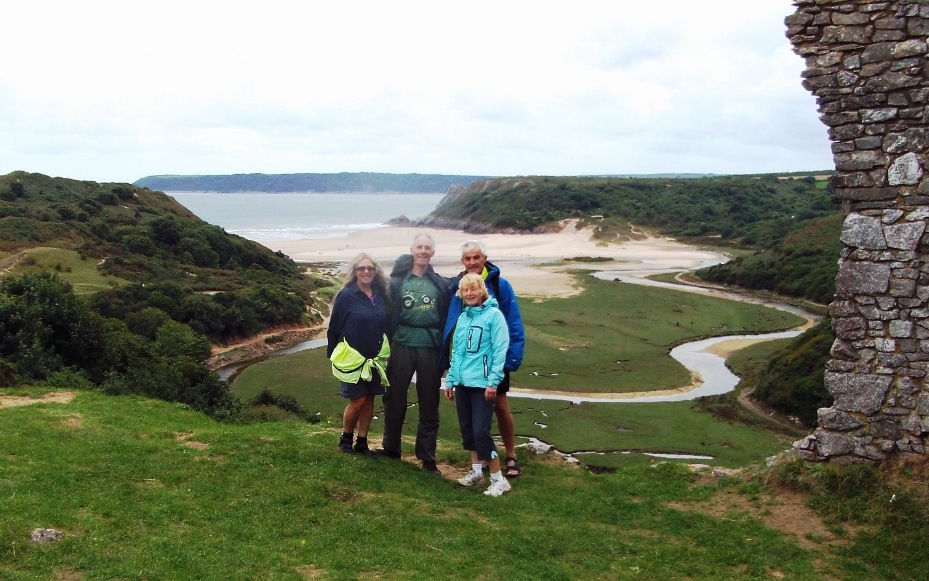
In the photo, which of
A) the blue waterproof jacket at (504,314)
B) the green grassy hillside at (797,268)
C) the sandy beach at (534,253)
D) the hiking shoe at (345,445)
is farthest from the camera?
the sandy beach at (534,253)

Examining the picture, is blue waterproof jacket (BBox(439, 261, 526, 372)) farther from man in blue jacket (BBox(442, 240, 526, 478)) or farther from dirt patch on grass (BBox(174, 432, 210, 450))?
dirt patch on grass (BBox(174, 432, 210, 450))

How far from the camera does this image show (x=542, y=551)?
6.46 meters

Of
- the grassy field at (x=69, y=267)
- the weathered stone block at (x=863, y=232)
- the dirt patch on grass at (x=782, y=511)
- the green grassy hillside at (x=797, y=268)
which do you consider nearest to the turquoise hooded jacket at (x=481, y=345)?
the dirt patch on grass at (x=782, y=511)

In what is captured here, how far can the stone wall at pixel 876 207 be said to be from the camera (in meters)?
7.40

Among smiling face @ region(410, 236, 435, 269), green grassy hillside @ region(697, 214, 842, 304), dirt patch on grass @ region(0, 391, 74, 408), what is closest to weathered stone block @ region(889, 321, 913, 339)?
smiling face @ region(410, 236, 435, 269)

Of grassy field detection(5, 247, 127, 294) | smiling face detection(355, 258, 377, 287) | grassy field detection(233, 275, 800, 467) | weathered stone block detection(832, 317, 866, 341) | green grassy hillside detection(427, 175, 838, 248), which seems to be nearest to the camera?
weathered stone block detection(832, 317, 866, 341)

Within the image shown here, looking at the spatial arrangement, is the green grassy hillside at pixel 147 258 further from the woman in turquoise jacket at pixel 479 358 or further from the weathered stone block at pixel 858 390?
the weathered stone block at pixel 858 390

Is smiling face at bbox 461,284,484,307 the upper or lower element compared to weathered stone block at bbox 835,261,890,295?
lower

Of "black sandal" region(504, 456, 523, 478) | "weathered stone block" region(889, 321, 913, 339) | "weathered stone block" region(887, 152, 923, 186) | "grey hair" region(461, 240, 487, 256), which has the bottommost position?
"black sandal" region(504, 456, 523, 478)

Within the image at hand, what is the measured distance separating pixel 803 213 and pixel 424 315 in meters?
95.5

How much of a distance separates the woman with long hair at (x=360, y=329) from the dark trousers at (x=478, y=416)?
0.92 meters

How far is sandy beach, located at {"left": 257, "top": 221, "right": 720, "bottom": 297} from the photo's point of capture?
5788 cm

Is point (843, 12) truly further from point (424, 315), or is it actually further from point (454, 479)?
point (454, 479)

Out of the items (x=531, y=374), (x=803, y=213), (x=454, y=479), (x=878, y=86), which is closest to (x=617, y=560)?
(x=454, y=479)
